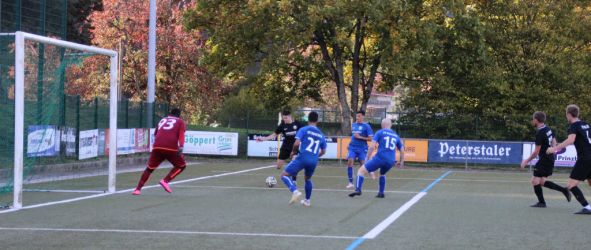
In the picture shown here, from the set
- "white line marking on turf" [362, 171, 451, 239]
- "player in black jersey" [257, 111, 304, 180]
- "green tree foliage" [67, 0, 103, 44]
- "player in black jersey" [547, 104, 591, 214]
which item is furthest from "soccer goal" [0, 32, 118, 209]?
"green tree foliage" [67, 0, 103, 44]

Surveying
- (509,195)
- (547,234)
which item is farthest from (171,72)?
(547,234)

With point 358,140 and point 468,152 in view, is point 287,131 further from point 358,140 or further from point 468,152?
point 468,152

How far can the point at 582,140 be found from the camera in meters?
12.2

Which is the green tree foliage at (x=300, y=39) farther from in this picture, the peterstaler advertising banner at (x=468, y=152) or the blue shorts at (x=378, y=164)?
the blue shorts at (x=378, y=164)

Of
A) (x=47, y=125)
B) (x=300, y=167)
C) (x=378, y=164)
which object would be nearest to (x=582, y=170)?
(x=378, y=164)

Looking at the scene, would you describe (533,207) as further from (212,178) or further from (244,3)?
(244,3)

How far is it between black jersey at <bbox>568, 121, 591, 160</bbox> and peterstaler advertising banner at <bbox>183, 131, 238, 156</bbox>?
19.3 metres

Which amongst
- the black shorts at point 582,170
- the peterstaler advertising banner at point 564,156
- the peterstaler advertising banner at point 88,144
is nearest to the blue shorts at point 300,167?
the black shorts at point 582,170

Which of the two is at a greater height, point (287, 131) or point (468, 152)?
point (287, 131)

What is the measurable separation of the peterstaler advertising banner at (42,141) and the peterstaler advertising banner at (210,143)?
11088 millimetres

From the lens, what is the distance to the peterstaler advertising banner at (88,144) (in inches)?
836

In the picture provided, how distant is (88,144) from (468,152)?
14.7 m

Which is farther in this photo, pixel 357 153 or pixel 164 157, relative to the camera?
pixel 357 153

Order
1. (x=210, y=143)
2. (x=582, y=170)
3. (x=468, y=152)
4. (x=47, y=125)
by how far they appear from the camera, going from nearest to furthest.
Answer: (x=582, y=170) → (x=47, y=125) → (x=468, y=152) → (x=210, y=143)
